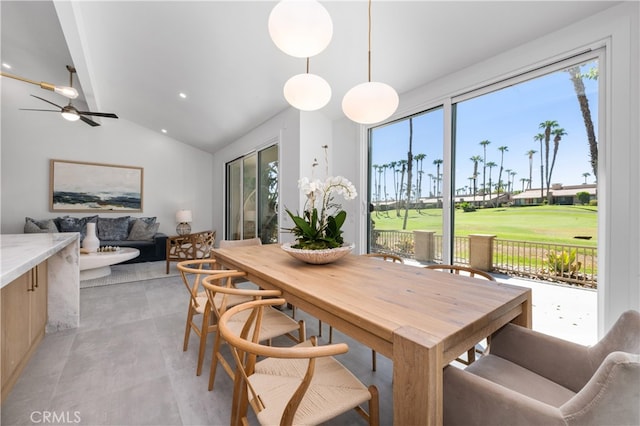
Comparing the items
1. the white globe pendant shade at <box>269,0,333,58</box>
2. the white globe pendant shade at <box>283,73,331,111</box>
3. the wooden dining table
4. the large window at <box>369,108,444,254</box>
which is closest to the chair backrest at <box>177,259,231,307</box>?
the wooden dining table

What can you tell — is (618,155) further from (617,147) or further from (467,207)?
(467,207)

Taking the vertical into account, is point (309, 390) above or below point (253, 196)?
below

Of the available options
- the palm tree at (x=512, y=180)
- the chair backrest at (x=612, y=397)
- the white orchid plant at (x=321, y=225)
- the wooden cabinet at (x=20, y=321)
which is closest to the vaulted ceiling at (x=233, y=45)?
the palm tree at (x=512, y=180)

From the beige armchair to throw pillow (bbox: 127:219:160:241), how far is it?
5899 millimetres

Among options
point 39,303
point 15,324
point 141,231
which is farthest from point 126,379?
point 141,231

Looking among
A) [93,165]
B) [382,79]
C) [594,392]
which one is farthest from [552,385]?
[93,165]

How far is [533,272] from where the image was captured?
219 centimetres

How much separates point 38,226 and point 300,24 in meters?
6.04

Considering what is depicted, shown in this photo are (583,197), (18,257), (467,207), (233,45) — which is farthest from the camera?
(233,45)

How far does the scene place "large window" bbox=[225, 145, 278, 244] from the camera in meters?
4.37

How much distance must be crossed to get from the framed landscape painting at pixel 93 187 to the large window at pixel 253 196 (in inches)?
79.9

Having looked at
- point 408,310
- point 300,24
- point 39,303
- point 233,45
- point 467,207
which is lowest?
point 39,303

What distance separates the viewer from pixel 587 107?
1.83 meters

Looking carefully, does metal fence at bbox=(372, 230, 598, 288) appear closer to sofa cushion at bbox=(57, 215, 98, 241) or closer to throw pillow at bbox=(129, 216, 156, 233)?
throw pillow at bbox=(129, 216, 156, 233)
